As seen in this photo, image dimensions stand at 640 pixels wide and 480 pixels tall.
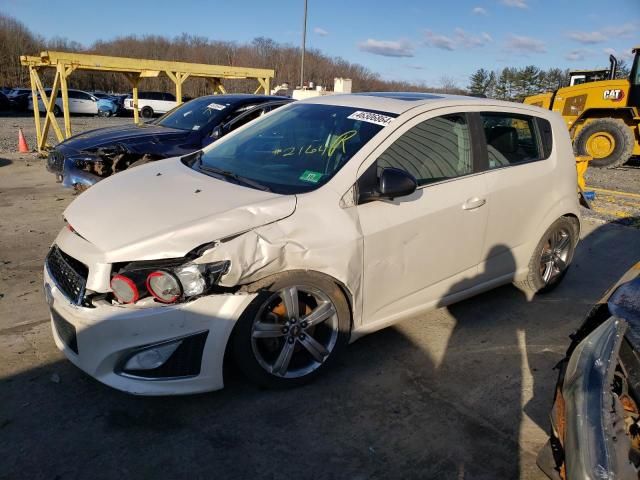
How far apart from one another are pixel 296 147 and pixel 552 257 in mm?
2654

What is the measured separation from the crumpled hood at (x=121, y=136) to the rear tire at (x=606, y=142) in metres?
11.0

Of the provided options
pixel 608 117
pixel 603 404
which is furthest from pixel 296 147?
pixel 608 117

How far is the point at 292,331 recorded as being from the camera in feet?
9.43

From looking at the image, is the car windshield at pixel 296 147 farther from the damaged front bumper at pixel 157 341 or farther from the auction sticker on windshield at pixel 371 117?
the damaged front bumper at pixel 157 341

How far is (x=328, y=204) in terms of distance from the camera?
2908 mm

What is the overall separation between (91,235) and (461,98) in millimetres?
2838

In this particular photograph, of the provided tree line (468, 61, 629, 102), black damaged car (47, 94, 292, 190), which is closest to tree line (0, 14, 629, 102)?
tree line (468, 61, 629, 102)

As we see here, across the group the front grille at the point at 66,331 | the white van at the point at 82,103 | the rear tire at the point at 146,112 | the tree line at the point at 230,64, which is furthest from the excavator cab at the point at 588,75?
the white van at the point at 82,103

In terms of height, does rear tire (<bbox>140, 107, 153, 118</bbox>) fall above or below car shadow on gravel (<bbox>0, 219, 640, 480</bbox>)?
above

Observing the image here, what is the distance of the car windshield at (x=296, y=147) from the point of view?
3.16 meters

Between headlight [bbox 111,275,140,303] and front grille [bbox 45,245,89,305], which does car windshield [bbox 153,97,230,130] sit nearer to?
front grille [bbox 45,245,89,305]

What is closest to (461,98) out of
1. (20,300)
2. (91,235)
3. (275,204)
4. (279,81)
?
(275,204)

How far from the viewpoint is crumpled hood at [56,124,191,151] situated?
274 inches

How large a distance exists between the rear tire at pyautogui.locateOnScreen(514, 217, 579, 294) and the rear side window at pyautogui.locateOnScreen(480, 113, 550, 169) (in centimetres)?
70
